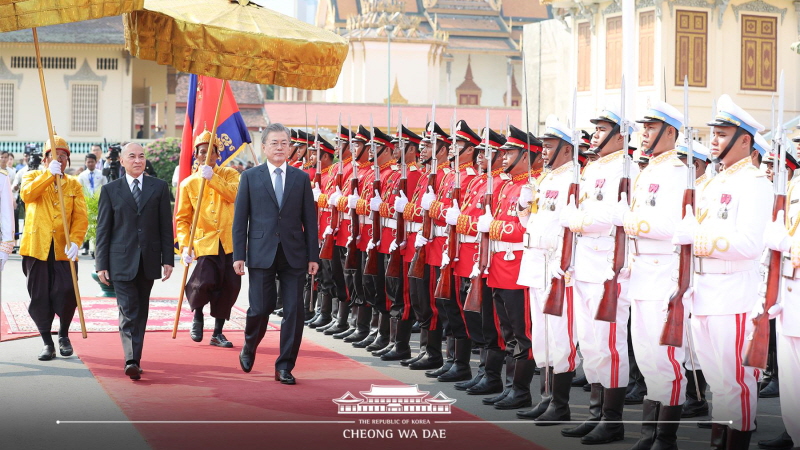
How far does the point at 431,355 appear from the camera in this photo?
30.0ft

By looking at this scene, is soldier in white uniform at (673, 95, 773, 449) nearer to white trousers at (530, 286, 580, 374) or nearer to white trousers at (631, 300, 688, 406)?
white trousers at (631, 300, 688, 406)

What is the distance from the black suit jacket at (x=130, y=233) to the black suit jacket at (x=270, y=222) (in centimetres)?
60

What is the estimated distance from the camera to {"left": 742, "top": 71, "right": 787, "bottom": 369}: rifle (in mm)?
5645

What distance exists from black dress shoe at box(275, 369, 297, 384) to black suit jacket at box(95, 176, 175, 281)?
1.15 metres

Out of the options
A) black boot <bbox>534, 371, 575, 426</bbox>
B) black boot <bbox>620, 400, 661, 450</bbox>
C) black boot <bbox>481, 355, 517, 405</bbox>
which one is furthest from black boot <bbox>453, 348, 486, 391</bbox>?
black boot <bbox>620, 400, 661, 450</bbox>

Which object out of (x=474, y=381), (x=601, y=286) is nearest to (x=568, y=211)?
(x=601, y=286)

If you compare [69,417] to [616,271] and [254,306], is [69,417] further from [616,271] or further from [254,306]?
[616,271]

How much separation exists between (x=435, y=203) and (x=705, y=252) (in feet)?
10.1

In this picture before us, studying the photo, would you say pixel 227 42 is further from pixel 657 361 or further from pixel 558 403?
pixel 657 361

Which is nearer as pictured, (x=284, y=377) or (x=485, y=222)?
(x=485, y=222)

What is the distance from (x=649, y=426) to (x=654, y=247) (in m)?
1.01

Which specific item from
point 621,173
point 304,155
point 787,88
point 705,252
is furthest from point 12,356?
point 787,88

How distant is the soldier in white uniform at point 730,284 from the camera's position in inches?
231

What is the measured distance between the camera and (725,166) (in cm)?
620
